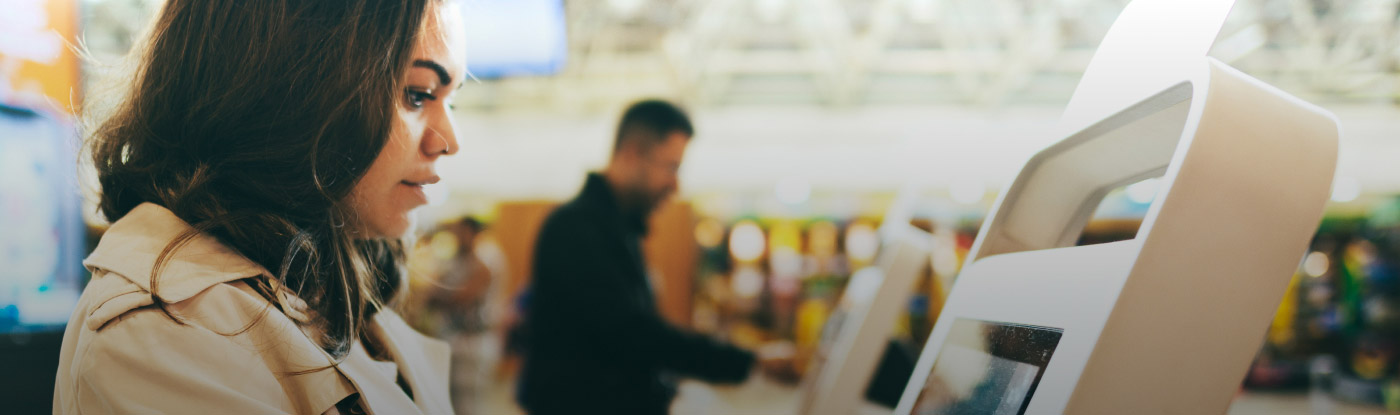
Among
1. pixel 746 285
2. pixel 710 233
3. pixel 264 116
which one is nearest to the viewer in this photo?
pixel 264 116

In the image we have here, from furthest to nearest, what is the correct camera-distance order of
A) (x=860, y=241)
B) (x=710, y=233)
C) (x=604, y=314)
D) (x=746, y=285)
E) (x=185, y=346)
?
(x=710, y=233) → (x=746, y=285) → (x=860, y=241) → (x=604, y=314) → (x=185, y=346)

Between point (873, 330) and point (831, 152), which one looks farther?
point (831, 152)

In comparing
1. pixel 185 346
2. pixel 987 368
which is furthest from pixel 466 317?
pixel 987 368

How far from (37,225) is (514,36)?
5.83 ft

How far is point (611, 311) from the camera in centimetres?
226

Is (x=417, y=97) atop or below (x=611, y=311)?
atop

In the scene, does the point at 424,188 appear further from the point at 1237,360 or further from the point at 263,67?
the point at 1237,360

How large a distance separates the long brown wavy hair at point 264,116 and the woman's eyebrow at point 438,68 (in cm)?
3

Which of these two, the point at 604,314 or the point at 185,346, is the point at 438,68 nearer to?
the point at 185,346

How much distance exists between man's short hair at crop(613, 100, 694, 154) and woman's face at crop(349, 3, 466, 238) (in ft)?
4.65

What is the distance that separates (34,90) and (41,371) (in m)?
0.82

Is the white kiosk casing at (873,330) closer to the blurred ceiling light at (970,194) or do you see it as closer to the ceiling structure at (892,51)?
the ceiling structure at (892,51)

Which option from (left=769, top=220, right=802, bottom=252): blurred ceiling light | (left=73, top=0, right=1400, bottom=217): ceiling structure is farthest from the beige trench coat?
(left=769, top=220, right=802, bottom=252): blurred ceiling light

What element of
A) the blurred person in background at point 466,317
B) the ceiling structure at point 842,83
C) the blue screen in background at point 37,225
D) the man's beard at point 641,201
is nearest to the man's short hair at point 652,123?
the man's beard at point 641,201
